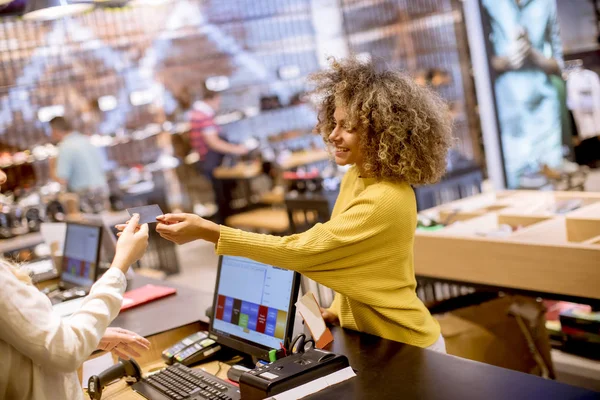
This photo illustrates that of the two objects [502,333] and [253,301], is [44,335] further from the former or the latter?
[502,333]

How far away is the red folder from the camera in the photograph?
3.12 metres

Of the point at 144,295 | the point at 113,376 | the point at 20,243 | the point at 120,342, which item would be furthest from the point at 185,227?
the point at 20,243

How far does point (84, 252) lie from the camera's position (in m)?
3.57

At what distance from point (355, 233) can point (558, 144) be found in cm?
325

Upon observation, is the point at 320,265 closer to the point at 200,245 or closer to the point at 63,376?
the point at 63,376

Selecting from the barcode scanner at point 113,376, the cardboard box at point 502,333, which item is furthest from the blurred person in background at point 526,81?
the barcode scanner at point 113,376

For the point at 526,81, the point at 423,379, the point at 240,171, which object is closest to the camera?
the point at 423,379

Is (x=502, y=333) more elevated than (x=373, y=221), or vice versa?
(x=373, y=221)

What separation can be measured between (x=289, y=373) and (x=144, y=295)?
1.63 metres

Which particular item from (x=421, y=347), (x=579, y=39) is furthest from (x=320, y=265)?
(x=579, y=39)

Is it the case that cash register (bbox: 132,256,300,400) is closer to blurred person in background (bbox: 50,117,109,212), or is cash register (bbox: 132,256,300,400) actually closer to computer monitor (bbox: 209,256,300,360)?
computer monitor (bbox: 209,256,300,360)

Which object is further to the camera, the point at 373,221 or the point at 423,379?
the point at 373,221

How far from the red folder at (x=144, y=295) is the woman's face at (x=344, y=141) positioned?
1.43 meters

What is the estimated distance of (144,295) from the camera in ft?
10.6
